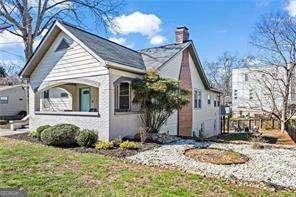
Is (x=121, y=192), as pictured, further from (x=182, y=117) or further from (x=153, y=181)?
(x=182, y=117)

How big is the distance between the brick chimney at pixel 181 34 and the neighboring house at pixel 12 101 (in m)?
22.6

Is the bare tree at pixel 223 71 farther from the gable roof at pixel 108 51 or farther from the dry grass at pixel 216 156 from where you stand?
the dry grass at pixel 216 156

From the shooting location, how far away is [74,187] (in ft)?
23.2

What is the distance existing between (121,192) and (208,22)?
39.1ft

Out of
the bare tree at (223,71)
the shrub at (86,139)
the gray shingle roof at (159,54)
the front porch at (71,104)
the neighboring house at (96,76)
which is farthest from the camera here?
the bare tree at (223,71)

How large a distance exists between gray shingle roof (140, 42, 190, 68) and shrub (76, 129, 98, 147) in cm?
665

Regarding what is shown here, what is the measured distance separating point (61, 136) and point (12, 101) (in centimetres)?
2873

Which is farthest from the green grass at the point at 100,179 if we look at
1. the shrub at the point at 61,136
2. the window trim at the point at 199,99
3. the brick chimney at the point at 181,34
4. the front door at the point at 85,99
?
the window trim at the point at 199,99

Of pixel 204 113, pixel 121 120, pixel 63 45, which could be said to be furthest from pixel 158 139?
pixel 204 113

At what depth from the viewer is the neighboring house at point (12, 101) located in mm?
37331

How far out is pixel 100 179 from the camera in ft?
25.4

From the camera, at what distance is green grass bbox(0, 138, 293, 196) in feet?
22.6

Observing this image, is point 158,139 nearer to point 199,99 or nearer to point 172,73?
point 172,73

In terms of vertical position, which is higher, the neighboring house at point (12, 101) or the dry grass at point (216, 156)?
the neighboring house at point (12, 101)
